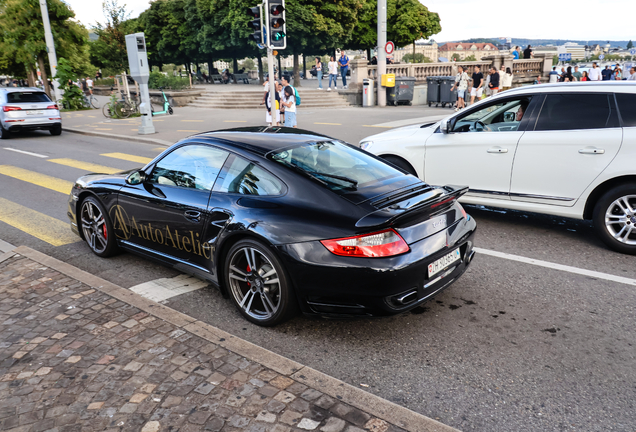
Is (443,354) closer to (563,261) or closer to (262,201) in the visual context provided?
(262,201)

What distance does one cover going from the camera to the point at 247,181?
4.12 m

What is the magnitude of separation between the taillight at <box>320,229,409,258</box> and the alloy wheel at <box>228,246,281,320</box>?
561mm

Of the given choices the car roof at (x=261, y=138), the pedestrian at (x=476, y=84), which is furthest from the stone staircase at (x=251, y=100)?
the car roof at (x=261, y=138)

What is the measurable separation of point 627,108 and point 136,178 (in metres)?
5.13

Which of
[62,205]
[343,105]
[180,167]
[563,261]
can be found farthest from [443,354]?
[343,105]

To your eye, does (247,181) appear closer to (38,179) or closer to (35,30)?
(38,179)

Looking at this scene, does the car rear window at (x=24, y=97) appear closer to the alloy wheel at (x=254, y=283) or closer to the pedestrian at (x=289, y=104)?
the pedestrian at (x=289, y=104)

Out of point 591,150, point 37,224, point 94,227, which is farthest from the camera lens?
point 37,224

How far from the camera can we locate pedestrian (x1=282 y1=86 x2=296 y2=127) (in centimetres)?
1622

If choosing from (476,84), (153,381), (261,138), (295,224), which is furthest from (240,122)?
(153,381)

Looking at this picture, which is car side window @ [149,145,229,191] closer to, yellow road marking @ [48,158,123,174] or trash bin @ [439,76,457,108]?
yellow road marking @ [48,158,123,174]

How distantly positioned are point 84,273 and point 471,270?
382 cm

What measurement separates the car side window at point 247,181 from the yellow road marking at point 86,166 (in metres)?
7.46

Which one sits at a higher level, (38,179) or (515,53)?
(515,53)
